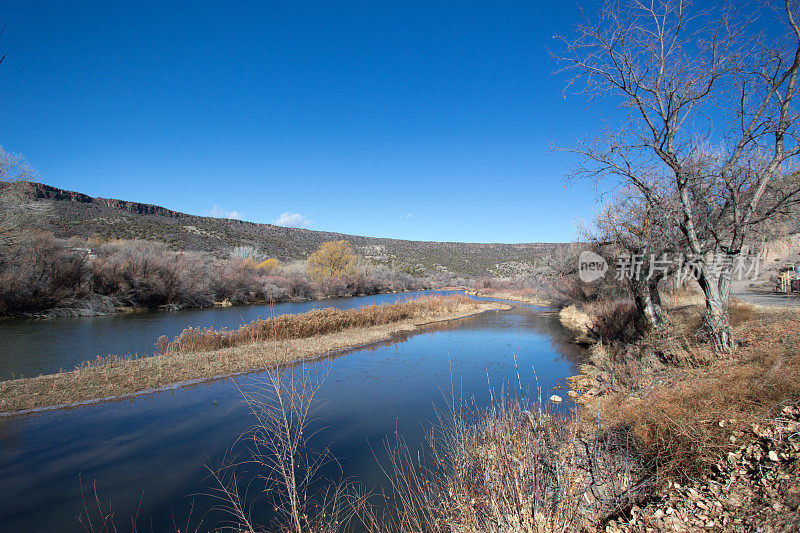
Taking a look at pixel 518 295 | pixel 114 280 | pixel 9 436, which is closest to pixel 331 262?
pixel 518 295

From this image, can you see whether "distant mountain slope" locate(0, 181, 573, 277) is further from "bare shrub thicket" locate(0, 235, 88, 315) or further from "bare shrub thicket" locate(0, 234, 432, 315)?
"bare shrub thicket" locate(0, 234, 432, 315)

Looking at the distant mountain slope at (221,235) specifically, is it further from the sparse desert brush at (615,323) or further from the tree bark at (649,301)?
the tree bark at (649,301)

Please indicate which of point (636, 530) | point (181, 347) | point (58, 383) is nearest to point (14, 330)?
point (181, 347)

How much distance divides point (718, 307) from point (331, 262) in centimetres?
6095

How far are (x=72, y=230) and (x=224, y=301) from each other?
40317 mm

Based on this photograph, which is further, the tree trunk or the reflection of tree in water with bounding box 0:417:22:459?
the tree trunk

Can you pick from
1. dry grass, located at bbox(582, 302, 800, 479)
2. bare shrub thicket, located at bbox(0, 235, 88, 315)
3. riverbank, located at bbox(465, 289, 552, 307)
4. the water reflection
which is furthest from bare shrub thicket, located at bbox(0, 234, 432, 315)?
dry grass, located at bbox(582, 302, 800, 479)

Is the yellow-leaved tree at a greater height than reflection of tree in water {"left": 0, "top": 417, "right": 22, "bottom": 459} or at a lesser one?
greater

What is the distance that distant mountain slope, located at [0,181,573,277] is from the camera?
141 ft

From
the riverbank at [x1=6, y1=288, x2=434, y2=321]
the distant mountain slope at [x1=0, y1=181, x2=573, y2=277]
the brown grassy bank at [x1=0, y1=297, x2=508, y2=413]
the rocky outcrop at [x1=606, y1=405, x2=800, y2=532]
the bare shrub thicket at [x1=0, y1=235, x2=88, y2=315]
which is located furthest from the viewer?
the distant mountain slope at [x1=0, y1=181, x2=573, y2=277]

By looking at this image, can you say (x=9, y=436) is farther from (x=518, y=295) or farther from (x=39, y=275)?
(x=518, y=295)

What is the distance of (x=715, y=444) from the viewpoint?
13.9ft

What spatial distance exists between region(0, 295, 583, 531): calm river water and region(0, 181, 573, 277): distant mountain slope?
60.5 feet

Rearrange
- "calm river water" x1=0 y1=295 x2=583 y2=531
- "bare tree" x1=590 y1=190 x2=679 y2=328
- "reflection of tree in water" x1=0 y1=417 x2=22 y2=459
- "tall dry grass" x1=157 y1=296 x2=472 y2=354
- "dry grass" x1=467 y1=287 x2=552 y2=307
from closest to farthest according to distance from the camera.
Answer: "calm river water" x1=0 y1=295 x2=583 y2=531
"reflection of tree in water" x1=0 y1=417 x2=22 y2=459
"bare tree" x1=590 y1=190 x2=679 y2=328
"tall dry grass" x1=157 y1=296 x2=472 y2=354
"dry grass" x1=467 y1=287 x2=552 y2=307
